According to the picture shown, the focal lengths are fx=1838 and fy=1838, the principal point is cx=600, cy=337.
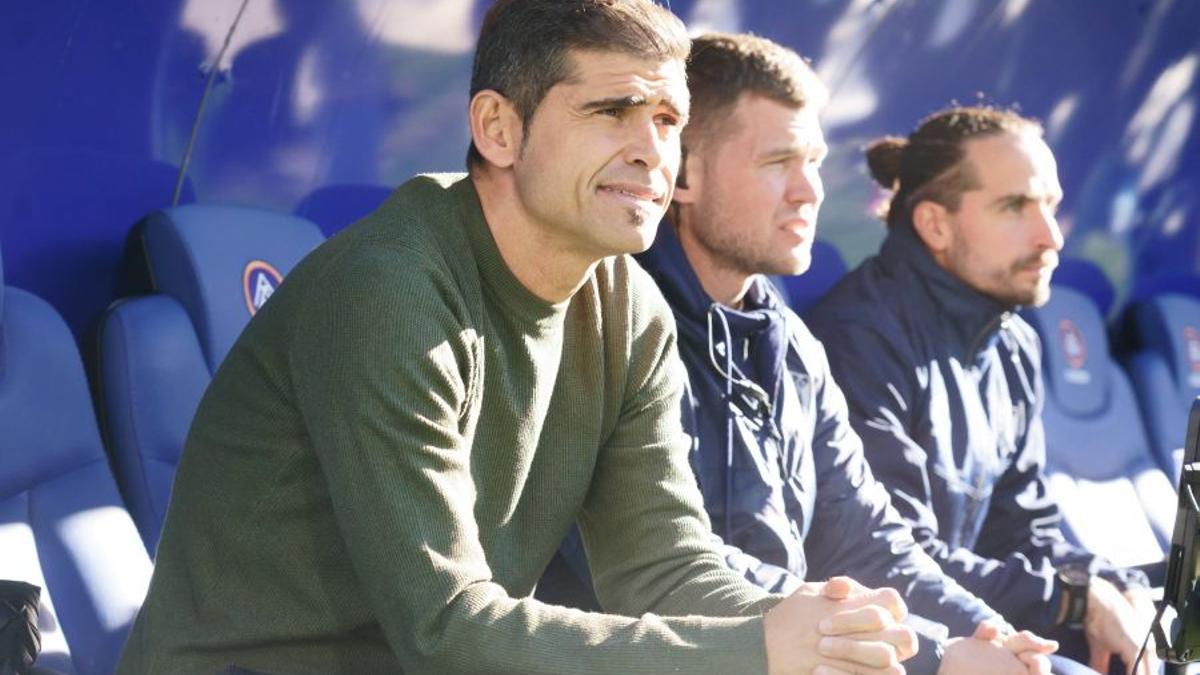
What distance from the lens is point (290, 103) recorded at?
3375mm

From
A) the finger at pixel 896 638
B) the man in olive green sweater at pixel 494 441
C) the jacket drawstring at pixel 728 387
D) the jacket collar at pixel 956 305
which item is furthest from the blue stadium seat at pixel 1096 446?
the finger at pixel 896 638

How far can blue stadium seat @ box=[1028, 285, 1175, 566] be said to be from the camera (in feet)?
14.3

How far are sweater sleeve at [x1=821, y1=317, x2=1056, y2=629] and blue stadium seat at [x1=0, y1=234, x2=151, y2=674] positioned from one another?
136 cm

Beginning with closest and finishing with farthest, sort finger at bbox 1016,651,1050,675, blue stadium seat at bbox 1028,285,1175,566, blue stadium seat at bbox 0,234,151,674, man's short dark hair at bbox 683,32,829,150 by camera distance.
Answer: finger at bbox 1016,651,1050,675
blue stadium seat at bbox 0,234,151,674
man's short dark hair at bbox 683,32,829,150
blue stadium seat at bbox 1028,285,1175,566

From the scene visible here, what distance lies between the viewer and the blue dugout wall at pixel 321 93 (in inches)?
117

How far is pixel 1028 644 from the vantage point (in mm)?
2047

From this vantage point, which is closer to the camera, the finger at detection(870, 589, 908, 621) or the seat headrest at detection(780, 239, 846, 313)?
the finger at detection(870, 589, 908, 621)

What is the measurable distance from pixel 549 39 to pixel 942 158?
1.92 meters

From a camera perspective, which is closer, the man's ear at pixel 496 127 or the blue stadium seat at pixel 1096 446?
the man's ear at pixel 496 127

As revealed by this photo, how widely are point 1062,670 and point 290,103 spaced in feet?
5.57

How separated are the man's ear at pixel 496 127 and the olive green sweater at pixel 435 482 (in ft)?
0.16

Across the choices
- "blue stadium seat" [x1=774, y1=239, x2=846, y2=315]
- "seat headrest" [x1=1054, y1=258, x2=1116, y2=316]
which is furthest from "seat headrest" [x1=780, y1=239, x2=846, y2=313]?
"seat headrest" [x1=1054, y1=258, x2=1116, y2=316]

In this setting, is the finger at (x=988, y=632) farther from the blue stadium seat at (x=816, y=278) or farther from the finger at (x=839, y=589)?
the blue stadium seat at (x=816, y=278)

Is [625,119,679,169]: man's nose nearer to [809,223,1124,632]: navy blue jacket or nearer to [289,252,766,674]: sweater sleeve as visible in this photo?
[289,252,766,674]: sweater sleeve
